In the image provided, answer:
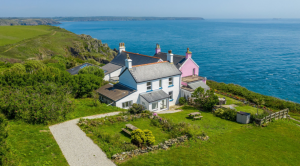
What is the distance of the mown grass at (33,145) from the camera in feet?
47.9

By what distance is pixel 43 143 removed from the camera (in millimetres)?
17000

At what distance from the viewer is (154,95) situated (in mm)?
30719

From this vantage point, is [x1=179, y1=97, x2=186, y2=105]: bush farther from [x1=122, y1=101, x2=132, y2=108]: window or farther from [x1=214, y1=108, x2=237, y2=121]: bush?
[x1=122, y1=101, x2=132, y2=108]: window

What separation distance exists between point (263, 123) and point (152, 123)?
13.0m

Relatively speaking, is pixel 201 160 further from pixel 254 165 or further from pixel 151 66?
pixel 151 66

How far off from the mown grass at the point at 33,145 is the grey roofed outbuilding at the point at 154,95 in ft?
36.0

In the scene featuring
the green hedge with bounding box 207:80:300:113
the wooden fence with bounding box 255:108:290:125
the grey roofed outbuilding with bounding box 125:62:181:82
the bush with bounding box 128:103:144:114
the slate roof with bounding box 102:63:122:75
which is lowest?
the green hedge with bounding box 207:80:300:113

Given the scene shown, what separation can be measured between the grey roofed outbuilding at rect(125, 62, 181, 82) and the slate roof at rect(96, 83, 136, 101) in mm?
2375

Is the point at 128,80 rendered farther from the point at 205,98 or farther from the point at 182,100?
the point at 205,98

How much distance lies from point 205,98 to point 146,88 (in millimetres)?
8914

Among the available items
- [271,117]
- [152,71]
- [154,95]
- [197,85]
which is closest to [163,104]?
[154,95]

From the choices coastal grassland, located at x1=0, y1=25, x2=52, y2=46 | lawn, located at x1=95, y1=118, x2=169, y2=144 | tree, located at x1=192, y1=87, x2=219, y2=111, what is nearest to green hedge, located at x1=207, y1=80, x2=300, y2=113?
tree, located at x1=192, y1=87, x2=219, y2=111

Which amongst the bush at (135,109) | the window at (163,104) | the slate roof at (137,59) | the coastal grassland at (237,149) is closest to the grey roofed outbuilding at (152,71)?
the window at (163,104)

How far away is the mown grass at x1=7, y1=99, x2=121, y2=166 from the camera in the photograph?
14607 mm
